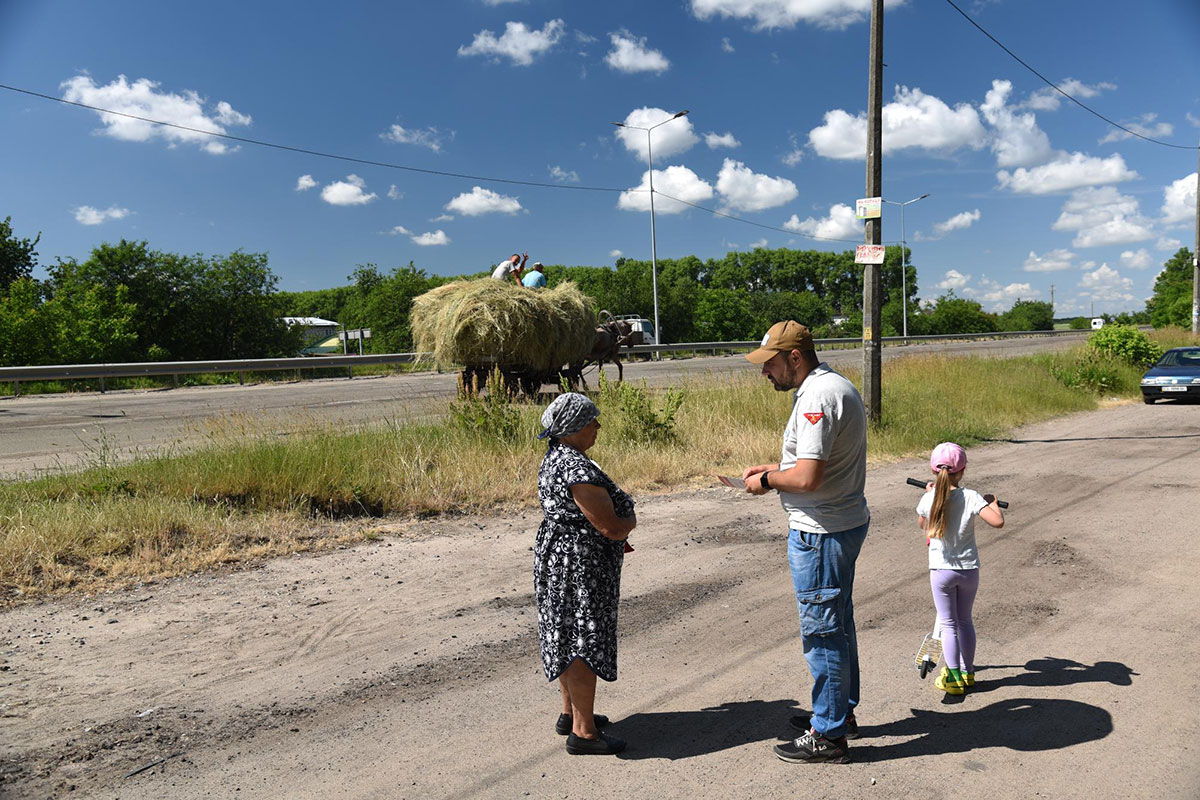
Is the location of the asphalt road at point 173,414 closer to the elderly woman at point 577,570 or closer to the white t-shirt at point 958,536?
the elderly woman at point 577,570

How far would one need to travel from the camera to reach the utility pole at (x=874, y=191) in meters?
12.4

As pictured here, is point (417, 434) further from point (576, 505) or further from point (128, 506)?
point (576, 505)

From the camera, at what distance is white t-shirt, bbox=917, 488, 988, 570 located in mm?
4012

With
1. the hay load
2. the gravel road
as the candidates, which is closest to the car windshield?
the gravel road

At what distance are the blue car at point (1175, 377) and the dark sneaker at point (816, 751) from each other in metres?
18.3

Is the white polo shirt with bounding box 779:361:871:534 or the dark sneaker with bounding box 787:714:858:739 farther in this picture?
the dark sneaker with bounding box 787:714:858:739

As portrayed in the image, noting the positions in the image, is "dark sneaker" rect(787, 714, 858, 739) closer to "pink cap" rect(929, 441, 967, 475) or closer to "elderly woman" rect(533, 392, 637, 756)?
"elderly woman" rect(533, 392, 637, 756)

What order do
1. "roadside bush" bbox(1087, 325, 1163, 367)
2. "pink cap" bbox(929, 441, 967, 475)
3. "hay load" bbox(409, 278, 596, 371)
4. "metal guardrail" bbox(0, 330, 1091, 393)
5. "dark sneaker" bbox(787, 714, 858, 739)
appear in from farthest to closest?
"roadside bush" bbox(1087, 325, 1163, 367)
"metal guardrail" bbox(0, 330, 1091, 393)
"hay load" bbox(409, 278, 596, 371)
"pink cap" bbox(929, 441, 967, 475)
"dark sneaker" bbox(787, 714, 858, 739)

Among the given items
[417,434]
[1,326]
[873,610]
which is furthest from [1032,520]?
[1,326]

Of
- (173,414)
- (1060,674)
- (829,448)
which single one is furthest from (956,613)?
(173,414)

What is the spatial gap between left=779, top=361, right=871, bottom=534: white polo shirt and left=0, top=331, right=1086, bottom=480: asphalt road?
690 cm

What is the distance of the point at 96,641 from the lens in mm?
4762

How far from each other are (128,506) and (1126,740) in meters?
6.76

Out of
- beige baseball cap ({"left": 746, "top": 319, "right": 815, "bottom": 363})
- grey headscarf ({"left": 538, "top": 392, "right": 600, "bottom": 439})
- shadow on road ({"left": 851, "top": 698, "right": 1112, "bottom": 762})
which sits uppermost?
beige baseball cap ({"left": 746, "top": 319, "right": 815, "bottom": 363})
